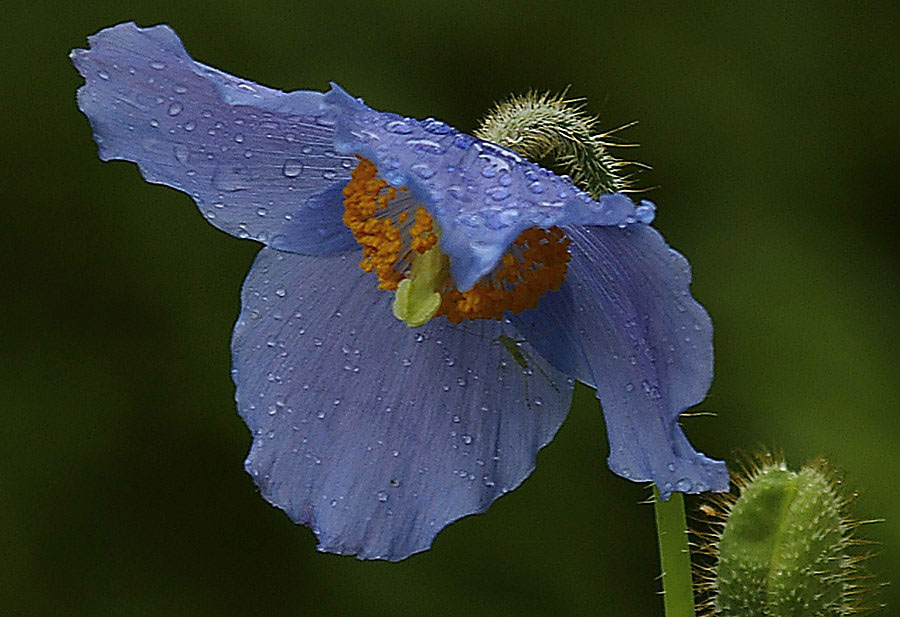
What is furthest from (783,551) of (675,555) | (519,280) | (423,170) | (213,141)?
(213,141)

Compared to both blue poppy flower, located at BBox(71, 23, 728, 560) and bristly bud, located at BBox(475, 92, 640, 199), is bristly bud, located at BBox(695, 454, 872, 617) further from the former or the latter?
bristly bud, located at BBox(475, 92, 640, 199)

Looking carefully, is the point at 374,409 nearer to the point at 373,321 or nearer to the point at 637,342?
the point at 373,321

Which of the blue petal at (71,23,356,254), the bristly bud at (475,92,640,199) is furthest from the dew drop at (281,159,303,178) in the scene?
the bristly bud at (475,92,640,199)

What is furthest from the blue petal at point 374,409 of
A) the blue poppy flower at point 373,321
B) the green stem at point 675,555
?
the green stem at point 675,555

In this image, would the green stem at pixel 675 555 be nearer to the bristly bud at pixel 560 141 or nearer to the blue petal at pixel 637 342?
the blue petal at pixel 637 342

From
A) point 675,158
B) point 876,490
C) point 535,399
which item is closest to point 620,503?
point 876,490

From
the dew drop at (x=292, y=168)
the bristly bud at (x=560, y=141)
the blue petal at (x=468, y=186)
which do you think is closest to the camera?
the blue petal at (x=468, y=186)
